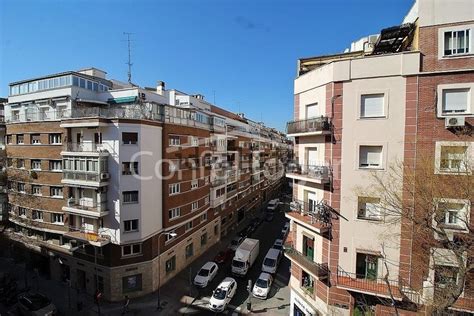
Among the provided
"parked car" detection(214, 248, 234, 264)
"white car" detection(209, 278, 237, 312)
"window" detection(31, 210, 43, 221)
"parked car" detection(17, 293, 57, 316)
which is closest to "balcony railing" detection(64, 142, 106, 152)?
"window" detection(31, 210, 43, 221)

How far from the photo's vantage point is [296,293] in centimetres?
1789

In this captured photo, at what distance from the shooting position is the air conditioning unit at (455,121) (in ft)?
39.1

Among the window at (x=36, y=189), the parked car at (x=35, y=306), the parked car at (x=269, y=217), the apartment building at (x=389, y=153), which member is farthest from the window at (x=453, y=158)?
the parked car at (x=269, y=217)

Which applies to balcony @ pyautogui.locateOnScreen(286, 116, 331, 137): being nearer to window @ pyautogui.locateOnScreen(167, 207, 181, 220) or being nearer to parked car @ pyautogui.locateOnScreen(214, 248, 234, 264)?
window @ pyautogui.locateOnScreen(167, 207, 181, 220)

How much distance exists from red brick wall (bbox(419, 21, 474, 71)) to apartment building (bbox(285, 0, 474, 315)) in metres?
0.04

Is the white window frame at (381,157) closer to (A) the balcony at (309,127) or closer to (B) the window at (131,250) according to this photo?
(A) the balcony at (309,127)

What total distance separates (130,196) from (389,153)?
19.0m

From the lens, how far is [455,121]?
12.0 m

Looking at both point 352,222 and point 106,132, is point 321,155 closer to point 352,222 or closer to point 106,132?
point 352,222

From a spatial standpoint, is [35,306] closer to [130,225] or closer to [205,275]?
[130,225]

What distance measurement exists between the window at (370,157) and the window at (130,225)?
17803 millimetres

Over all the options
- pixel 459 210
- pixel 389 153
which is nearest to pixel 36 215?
pixel 389 153

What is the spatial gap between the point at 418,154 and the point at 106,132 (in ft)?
69.8

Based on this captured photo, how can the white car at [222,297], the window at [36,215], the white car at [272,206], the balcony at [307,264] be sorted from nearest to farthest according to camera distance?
the balcony at [307,264]
the white car at [222,297]
the window at [36,215]
the white car at [272,206]
